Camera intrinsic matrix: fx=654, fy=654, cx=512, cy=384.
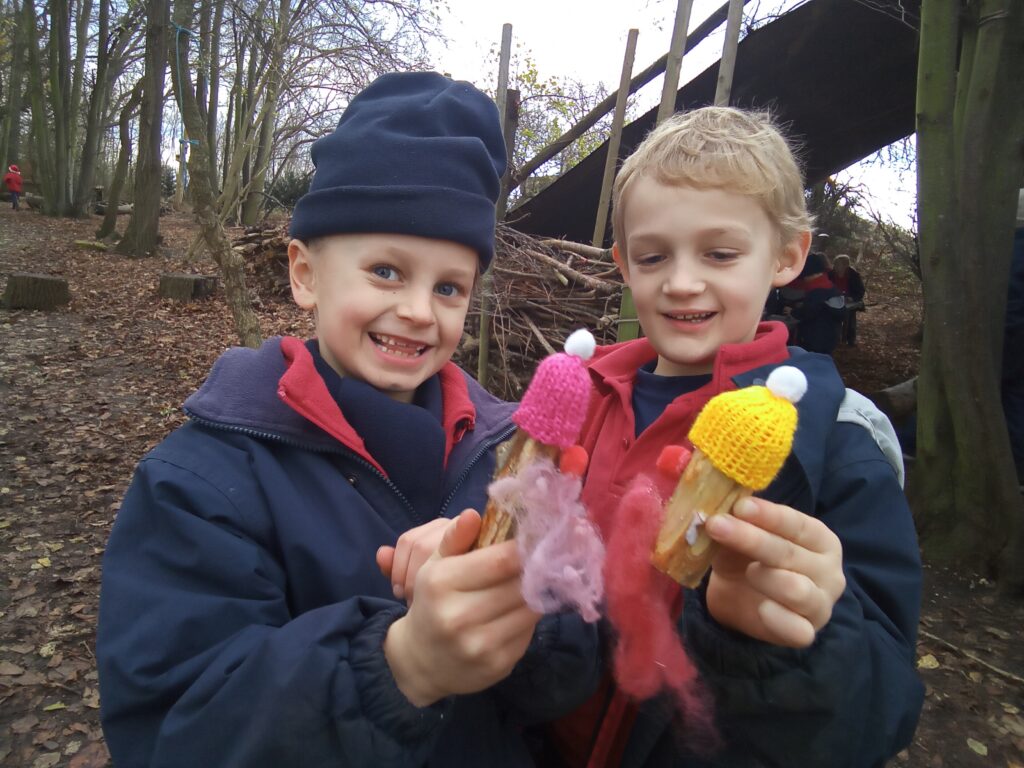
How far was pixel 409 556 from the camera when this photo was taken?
1164 mm

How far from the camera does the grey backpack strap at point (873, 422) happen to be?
1.38 meters

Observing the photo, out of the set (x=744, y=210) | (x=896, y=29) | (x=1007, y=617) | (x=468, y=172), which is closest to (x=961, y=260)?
(x=1007, y=617)

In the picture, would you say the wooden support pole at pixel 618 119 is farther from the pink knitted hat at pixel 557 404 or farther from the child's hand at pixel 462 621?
the child's hand at pixel 462 621

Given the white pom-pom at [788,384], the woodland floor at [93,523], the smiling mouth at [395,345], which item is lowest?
the woodland floor at [93,523]

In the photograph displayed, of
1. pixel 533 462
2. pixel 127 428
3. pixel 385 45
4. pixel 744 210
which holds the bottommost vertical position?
pixel 127 428

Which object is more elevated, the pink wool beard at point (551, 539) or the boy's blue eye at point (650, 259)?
the boy's blue eye at point (650, 259)

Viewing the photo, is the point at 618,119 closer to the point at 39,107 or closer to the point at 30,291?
the point at 30,291

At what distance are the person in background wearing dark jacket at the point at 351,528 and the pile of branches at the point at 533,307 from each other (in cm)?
407

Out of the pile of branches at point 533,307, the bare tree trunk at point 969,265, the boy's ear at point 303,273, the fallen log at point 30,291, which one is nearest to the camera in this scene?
the boy's ear at point 303,273

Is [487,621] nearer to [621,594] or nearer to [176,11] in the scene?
[621,594]

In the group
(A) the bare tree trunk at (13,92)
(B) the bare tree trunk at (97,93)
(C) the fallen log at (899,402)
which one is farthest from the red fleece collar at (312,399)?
(A) the bare tree trunk at (13,92)

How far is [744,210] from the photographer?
1.41 meters

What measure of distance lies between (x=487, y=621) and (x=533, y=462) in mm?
238

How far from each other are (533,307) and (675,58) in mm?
2525
